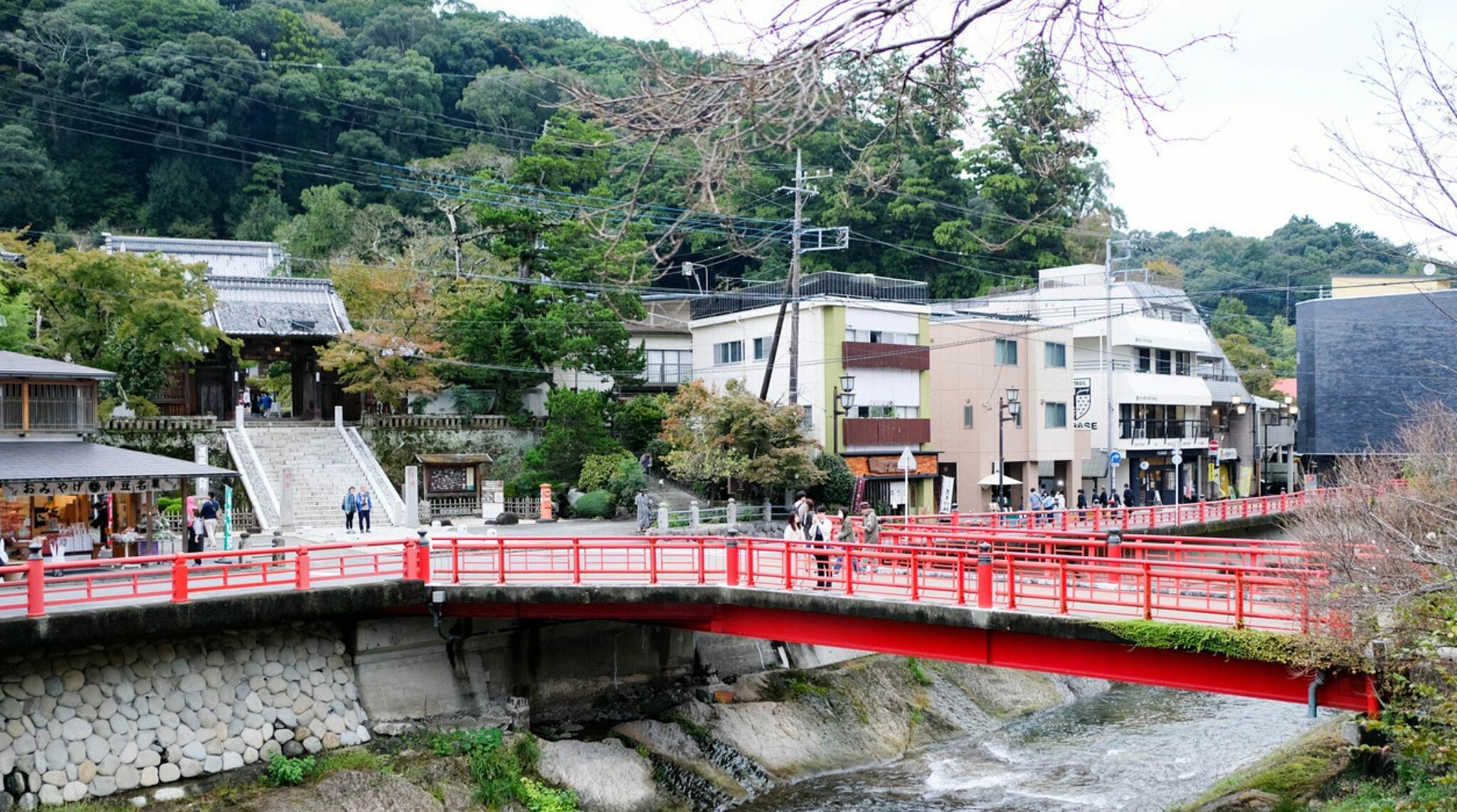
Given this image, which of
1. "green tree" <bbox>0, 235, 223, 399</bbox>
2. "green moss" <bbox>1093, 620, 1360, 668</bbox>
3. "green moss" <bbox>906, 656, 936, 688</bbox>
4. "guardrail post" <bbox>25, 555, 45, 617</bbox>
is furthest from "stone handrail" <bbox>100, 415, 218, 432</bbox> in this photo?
"green moss" <bbox>1093, 620, 1360, 668</bbox>

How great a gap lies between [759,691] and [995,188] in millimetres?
30393

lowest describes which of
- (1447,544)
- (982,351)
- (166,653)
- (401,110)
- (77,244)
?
(166,653)

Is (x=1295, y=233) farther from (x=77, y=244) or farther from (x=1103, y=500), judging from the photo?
(x=77, y=244)

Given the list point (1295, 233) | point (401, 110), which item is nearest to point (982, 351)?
point (401, 110)

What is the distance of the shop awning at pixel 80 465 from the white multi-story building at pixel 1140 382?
3396 cm

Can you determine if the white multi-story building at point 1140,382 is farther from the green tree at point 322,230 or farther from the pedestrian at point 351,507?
the green tree at point 322,230

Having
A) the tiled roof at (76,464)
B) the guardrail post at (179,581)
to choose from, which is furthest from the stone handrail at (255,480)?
the guardrail post at (179,581)

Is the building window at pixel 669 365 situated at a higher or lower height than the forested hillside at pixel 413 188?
lower

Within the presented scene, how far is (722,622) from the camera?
69.9ft

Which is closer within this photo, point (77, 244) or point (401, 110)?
point (77, 244)

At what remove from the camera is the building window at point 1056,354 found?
47656 millimetres

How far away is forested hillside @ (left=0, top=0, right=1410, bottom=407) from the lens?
4191cm

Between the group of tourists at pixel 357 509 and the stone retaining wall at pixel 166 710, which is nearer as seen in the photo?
the stone retaining wall at pixel 166 710

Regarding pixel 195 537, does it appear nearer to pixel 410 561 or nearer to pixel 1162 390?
pixel 410 561
